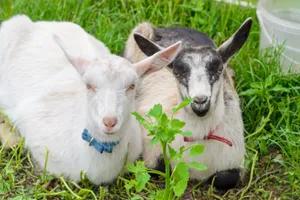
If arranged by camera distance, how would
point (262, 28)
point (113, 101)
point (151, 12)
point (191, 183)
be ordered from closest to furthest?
1. point (113, 101)
2. point (191, 183)
3. point (262, 28)
4. point (151, 12)

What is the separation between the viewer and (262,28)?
7227 millimetres

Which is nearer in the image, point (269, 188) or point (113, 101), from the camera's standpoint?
point (113, 101)

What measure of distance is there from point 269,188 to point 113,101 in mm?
1703

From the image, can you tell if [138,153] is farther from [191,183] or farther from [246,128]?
[246,128]

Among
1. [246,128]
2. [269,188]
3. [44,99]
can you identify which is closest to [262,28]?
[246,128]

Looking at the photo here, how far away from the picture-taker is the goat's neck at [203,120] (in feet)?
18.1

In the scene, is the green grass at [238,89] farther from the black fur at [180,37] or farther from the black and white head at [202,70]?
the black and white head at [202,70]

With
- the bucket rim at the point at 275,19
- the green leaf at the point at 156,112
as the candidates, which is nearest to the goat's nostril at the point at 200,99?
the green leaf at the point at 156,112

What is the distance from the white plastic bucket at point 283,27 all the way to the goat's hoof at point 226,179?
145 cm

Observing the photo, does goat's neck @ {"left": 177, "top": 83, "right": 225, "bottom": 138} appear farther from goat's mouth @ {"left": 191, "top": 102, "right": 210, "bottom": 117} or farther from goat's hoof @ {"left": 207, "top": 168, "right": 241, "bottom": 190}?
goat's hoof @ {"left": 207, "top": 168, "right": 241, "bottom": 190}

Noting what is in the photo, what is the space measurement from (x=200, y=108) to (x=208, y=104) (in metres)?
0.07

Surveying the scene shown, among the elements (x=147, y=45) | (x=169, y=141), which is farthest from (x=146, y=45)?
(x=169, y=141)

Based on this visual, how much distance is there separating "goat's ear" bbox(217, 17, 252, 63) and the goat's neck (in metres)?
0.28

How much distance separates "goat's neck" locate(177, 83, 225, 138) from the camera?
5508mm
